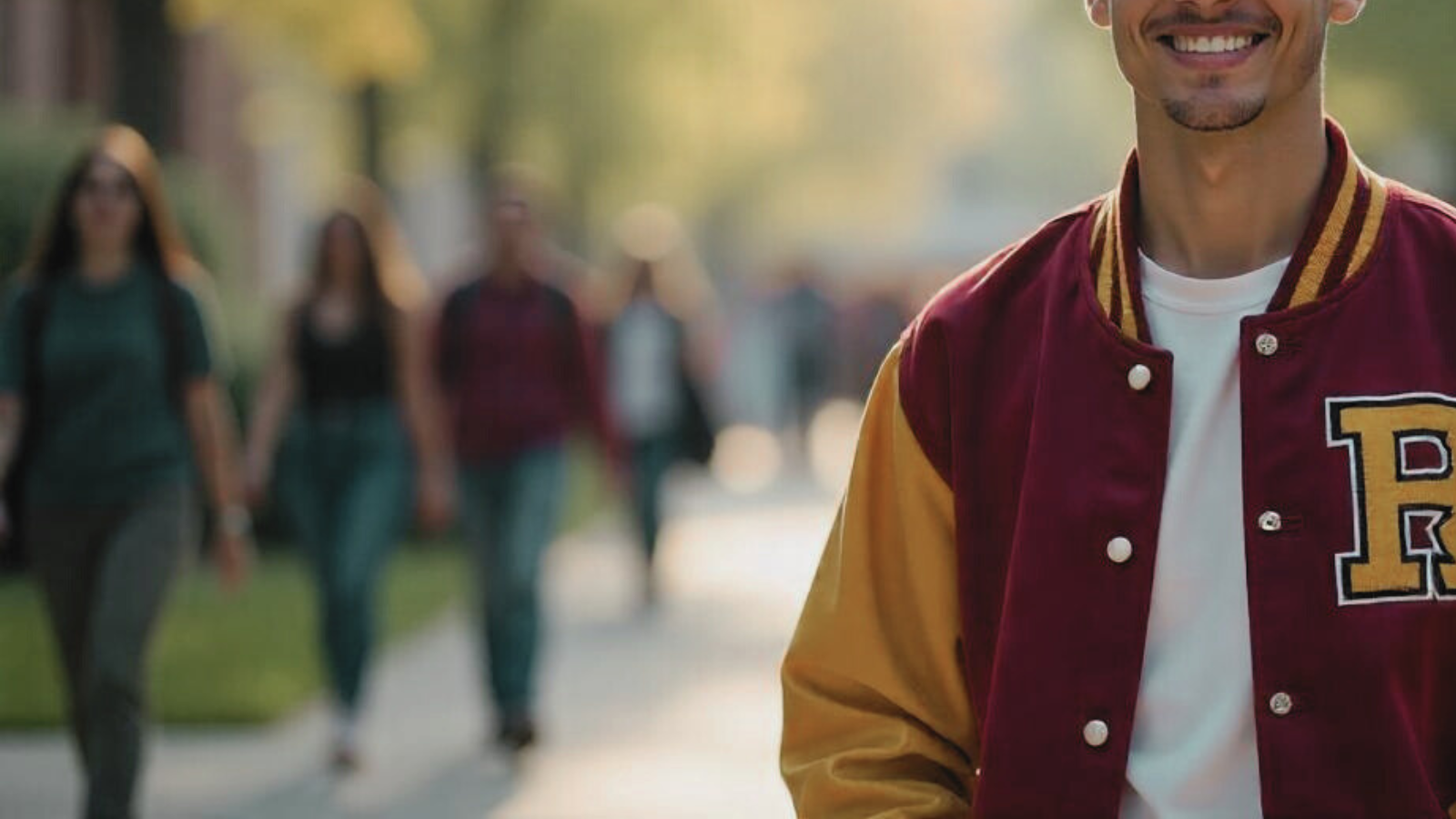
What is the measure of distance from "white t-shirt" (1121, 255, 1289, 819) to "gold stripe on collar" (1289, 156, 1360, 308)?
39 mm

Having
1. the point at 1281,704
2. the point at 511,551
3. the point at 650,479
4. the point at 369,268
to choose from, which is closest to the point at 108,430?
the point at 369,268

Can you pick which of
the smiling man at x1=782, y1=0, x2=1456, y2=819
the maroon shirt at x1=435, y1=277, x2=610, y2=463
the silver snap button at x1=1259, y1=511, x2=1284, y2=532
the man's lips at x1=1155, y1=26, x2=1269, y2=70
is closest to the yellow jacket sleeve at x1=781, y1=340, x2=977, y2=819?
the smiling man at x1=782, y1=0, x2=1456, y2=819

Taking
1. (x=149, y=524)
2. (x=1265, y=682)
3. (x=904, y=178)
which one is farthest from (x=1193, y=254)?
(x=904, y=178)

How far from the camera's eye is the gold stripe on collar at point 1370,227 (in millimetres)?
2668

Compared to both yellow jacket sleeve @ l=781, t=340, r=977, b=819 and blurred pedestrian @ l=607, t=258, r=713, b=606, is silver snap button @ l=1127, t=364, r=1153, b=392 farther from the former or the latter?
blurred pedestrian @ l=607, t=258, r=713, b=606

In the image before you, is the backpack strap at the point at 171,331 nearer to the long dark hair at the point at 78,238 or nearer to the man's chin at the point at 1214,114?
the long dark hair at the point at 78,238

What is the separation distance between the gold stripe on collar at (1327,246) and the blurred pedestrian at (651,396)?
38.8ft

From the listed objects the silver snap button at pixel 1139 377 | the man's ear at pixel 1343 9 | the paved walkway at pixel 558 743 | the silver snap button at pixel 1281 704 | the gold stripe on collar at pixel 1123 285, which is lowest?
the paved walkway at pixel 558 743

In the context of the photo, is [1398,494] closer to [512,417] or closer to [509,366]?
[512,417]

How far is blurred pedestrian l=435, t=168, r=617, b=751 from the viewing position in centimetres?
986

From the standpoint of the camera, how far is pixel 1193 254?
9.07 feet

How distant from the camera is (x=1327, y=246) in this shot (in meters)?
2.69

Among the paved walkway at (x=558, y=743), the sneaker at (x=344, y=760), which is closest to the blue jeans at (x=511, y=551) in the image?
the paved walkway at (x=558, y=743)

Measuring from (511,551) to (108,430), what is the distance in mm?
2647
